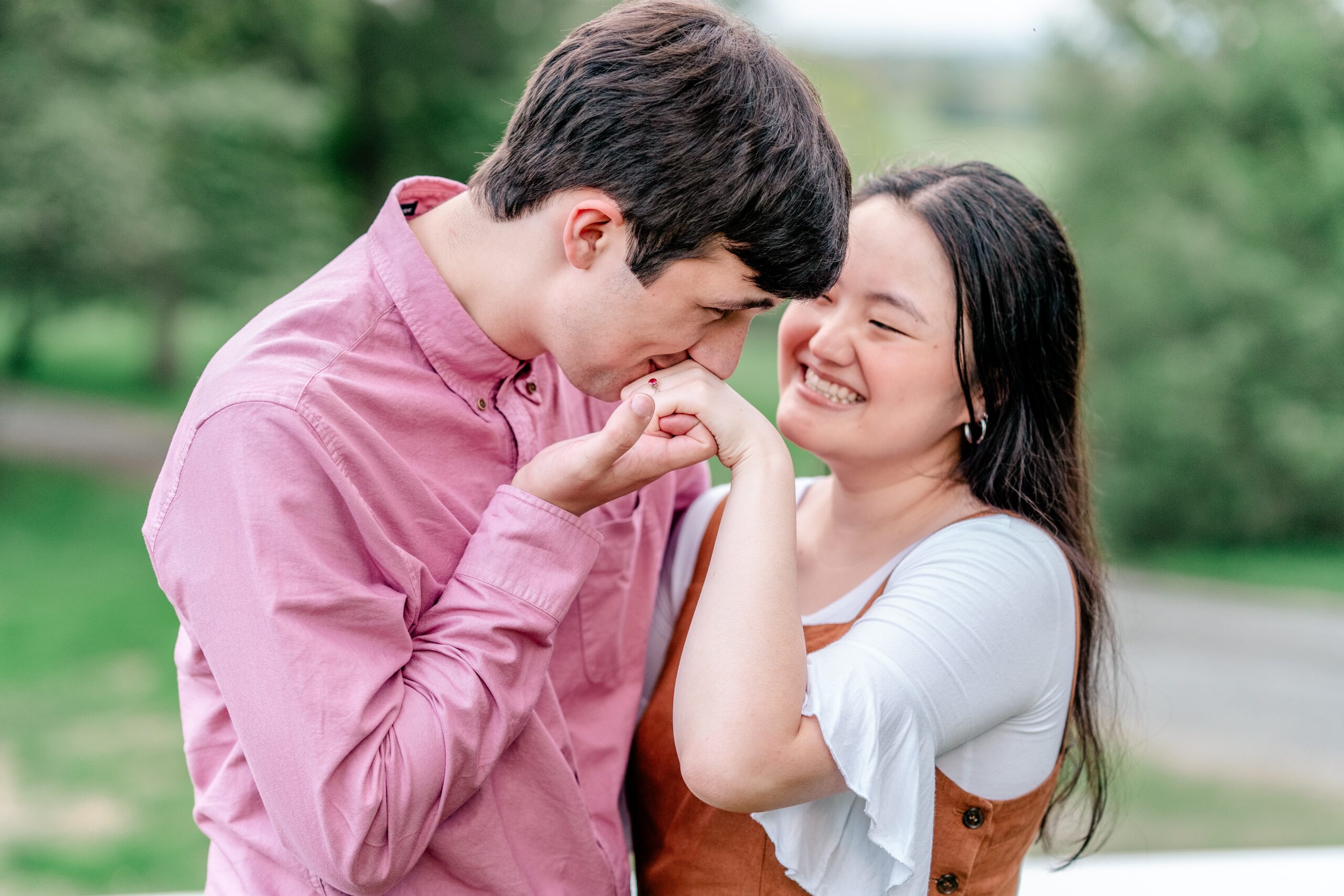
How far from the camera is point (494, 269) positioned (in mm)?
1311

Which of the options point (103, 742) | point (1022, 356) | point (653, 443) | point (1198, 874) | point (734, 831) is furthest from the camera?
point (103, 742)

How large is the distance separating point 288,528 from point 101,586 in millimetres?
4727

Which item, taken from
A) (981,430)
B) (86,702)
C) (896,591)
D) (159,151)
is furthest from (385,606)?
(159,151)

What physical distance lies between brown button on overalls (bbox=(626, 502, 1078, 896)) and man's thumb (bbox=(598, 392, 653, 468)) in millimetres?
250

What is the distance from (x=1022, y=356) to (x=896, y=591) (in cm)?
40

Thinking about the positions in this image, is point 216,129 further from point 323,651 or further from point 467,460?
point 323,651

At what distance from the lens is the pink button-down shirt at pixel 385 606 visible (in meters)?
1.08

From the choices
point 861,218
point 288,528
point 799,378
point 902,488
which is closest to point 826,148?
point 861,218

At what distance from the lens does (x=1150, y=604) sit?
5707 millimetres

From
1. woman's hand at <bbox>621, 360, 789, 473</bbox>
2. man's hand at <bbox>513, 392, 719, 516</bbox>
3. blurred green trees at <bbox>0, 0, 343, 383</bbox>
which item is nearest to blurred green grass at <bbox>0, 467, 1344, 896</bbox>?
blurred green trees at <bbox>0, 0, 343, 383</bbox>

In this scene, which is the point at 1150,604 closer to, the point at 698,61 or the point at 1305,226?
the point at 1305,226

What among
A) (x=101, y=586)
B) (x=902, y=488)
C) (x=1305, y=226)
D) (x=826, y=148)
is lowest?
(x=101, y=586)

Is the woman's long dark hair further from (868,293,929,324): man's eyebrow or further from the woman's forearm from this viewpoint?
the woman's forearm

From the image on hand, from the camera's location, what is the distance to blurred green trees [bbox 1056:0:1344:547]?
5.58m
